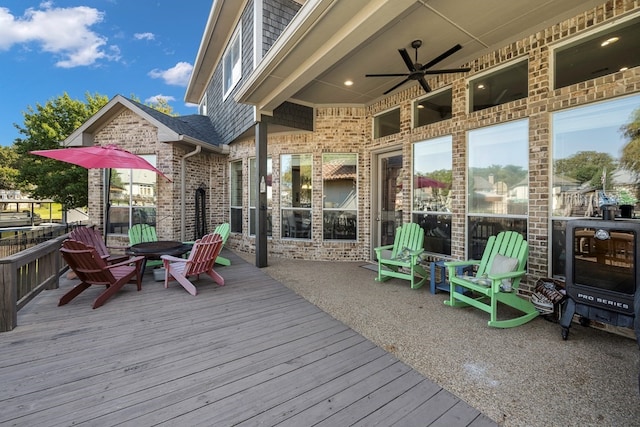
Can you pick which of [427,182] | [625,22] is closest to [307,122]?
[427,182]

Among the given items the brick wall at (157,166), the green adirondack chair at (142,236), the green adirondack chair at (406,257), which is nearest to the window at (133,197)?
the brick wall at (157,166)

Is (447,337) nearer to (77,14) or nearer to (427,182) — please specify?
(427,182)

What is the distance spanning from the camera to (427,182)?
17.4 feet

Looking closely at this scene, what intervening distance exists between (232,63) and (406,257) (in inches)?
280

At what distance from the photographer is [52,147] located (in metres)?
12.8

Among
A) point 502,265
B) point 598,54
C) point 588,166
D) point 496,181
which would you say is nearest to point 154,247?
point 502,265

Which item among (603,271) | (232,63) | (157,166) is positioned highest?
(232,63)

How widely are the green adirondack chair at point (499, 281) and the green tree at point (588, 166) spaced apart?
95cm

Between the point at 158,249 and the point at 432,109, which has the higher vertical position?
the point at 432,109

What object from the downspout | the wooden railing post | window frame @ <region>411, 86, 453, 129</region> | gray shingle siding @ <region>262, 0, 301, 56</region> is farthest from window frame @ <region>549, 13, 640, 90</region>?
the downspout

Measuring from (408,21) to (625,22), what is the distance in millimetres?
2302

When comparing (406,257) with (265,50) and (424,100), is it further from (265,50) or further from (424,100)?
(265,50)

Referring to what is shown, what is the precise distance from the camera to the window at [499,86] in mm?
3939

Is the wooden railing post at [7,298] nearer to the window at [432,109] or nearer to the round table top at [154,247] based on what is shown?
the round table top at [154,247]
